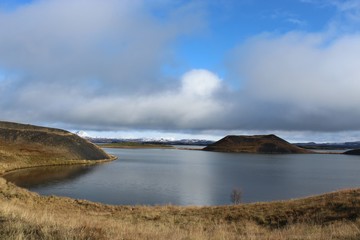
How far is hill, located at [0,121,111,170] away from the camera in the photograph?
89875 mm

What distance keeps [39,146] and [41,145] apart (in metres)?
1.09

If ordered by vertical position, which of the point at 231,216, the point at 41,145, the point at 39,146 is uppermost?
the point at 41,145

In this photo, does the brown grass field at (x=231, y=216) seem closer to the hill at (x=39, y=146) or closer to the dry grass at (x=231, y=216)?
the dry grass at (x=231, y=216)

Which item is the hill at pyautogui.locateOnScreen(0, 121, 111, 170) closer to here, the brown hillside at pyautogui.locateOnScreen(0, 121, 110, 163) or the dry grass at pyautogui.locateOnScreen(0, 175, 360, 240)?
the brown hillside at pyautogui.locateOnScreen(0, 121, 110, 163)

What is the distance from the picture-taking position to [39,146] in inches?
4033

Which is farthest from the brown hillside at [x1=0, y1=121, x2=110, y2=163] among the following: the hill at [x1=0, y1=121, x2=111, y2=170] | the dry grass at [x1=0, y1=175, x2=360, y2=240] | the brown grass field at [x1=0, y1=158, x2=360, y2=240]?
the dry grass at [x1=0, y1=175, x2=360, y2=240]

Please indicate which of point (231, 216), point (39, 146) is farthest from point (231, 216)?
point (39, 146)

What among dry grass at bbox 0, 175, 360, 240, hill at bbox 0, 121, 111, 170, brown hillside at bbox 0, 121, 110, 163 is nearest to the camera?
dry grass at bbox 0, 175, 360, 240

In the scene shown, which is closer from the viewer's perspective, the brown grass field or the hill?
the brown grass field

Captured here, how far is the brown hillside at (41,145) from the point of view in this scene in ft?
306

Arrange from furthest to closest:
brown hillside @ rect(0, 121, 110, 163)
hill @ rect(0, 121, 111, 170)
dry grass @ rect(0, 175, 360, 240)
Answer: brown hillside @ rect(0, 121, 110, 163) → hill @ rect(0, 121, 111, 170) → dry grass @ rect(0, 175, 360, 240)

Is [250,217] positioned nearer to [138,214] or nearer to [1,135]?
[138,214]

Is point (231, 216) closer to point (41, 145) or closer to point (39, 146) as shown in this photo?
point (39, 146)

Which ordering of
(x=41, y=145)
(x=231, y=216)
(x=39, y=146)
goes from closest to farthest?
(x=231, y=216)
(x=39, y=146)
(x=41, y=145)
